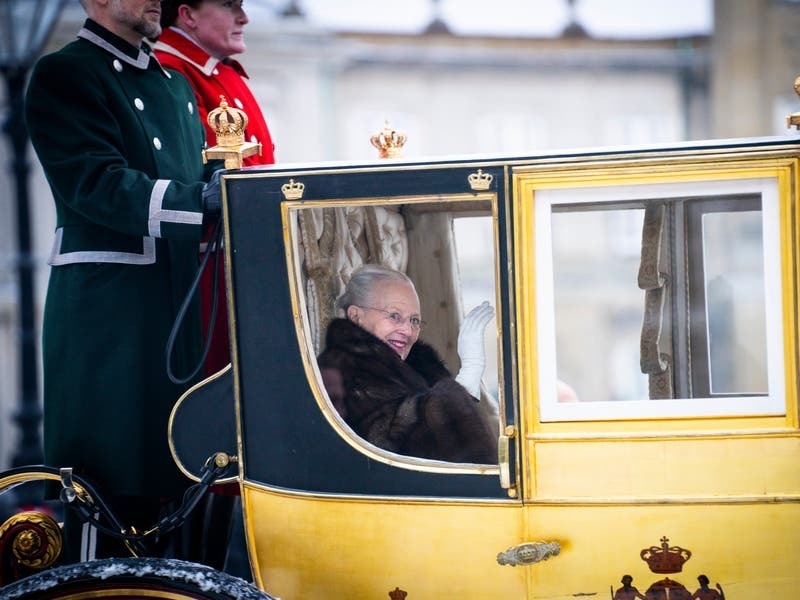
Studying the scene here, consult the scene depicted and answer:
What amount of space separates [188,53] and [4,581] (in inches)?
64.3

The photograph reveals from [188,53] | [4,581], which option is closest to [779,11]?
[188,53]

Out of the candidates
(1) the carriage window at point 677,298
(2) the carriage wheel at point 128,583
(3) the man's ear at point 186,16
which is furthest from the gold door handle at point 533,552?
(3) the man's ear at point 186,16

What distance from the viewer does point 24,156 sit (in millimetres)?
7668

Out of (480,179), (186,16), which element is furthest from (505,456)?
(186,16)

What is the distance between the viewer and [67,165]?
2895 mm

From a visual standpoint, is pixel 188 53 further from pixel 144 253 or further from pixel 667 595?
pixel 667 595

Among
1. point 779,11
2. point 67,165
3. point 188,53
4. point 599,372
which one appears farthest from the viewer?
point 779,11

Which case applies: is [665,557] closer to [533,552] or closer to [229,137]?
A: [533,552]

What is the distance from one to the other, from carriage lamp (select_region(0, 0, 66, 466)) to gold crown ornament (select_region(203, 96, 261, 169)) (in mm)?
4517

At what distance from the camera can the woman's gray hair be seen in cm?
279

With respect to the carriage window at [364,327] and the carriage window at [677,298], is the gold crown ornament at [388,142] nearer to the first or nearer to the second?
the carriage window at [364,327]

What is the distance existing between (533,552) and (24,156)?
19.5ft

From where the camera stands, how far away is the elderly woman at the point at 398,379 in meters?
2.74

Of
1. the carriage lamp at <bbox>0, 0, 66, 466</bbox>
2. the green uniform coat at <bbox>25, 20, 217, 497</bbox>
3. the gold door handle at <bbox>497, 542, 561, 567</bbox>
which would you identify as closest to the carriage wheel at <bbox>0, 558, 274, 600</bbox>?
the green uniform coat at <bbox>25, 20, 217, 497</bbox>
